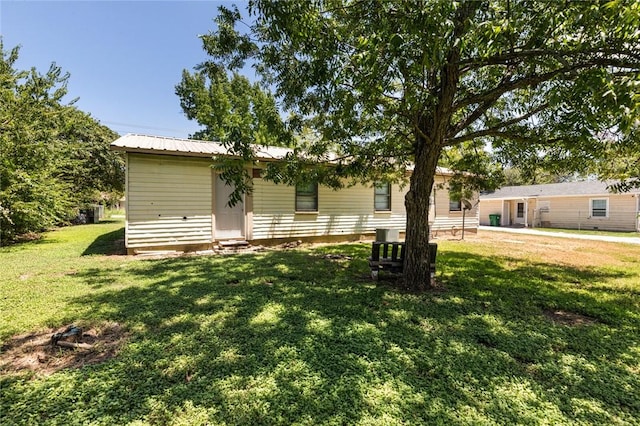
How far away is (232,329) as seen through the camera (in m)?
3.41

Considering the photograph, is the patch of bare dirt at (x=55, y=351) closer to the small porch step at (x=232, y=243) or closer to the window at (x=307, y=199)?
the small porch step at (x=232, y=243)

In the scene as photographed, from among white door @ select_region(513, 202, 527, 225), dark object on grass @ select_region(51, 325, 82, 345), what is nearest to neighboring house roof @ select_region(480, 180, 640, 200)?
white door @ select_region(513, 202, 527, 225)

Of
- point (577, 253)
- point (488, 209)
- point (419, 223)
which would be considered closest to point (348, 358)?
point (419, 223)

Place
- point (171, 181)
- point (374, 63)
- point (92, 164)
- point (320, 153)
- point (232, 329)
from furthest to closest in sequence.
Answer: point (92, 164)
point (171, 181)
point (320, 153)
point (232, 329)
point (374, 63)

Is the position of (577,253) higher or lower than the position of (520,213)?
lower

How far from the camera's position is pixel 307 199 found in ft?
34.9

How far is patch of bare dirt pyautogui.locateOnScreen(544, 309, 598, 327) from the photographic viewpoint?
386cm

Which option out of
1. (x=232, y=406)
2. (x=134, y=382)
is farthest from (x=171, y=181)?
(x=232, y=406)

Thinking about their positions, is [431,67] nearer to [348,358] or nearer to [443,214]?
[348,358]

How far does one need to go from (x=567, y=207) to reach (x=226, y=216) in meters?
23.1

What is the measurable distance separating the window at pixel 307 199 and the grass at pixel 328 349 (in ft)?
15.1

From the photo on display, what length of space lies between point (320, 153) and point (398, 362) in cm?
472

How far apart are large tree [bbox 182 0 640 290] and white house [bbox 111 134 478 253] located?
3657 mm

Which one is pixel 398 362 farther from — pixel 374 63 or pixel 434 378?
pixel 374 63
